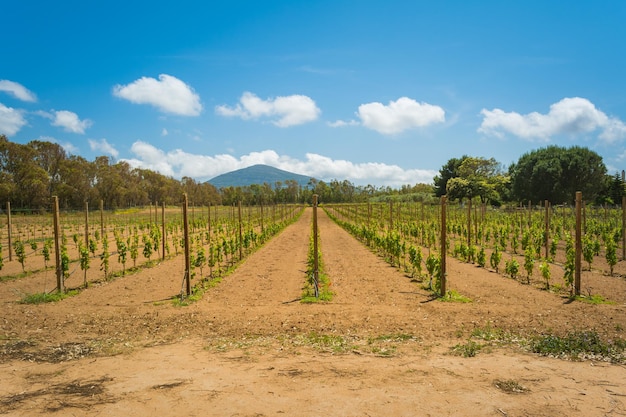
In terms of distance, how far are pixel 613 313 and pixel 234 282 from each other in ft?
29.5

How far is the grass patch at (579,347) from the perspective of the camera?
539cm

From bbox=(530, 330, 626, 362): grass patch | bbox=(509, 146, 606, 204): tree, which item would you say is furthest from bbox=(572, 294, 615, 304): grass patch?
bbox=(509, 146, 606, 204): tree

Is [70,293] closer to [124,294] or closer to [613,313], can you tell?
[124,294]

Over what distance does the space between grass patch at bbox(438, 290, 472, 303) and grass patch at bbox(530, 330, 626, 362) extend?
2497 millimetres

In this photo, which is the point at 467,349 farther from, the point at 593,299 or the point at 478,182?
the point at 478,182

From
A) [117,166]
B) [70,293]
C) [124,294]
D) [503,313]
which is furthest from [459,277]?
[117,166]

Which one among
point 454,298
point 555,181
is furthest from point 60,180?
Answer: point 555,181

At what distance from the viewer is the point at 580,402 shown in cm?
406

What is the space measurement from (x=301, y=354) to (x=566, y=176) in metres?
56.8

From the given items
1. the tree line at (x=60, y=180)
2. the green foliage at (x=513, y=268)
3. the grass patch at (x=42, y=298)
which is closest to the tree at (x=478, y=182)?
the tree line at (x=60, y=180)

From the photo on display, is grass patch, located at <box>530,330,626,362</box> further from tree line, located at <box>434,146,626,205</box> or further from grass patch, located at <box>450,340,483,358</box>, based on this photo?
tree line, located at <box>434,146,626,205</box>

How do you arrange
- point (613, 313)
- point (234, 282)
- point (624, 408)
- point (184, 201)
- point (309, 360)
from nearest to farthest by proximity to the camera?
1. point (624, 408)
2. point (309, 360)
3. point (613, 313)
4. point (184, 201)
5. point (234, 282)

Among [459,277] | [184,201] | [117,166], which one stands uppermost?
[117,166]

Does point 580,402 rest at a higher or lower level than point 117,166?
lower
